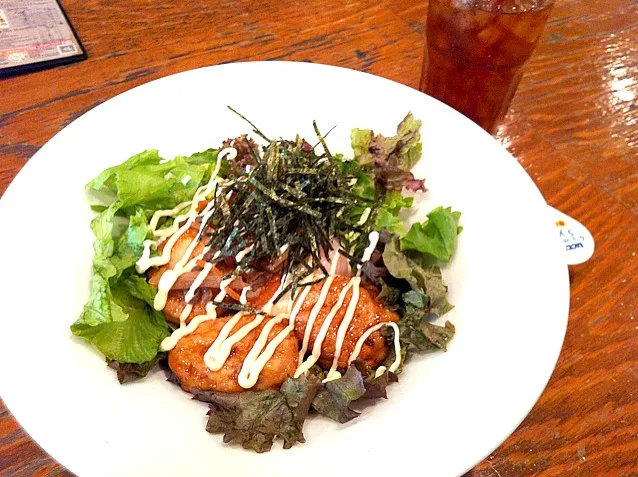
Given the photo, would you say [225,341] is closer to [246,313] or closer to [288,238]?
[246,313]

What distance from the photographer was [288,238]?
168 cm

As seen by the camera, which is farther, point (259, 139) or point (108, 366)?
point (259, 139)

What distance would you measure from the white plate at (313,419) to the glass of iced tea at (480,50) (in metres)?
0.40

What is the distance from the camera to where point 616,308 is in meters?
1.91

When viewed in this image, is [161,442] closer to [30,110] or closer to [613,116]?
[30,110]

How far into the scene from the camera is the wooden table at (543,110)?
1.63 meters

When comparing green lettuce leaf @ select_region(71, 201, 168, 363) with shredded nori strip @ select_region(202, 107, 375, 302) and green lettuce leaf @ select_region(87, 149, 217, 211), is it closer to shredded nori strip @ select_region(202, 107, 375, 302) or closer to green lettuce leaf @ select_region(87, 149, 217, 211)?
green lettuce leaf @ select_region(87, 149, 217, 211)

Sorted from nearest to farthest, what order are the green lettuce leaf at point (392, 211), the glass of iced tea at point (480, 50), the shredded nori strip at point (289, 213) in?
the shredded nori strip at point (289, 213)
the green lettuce leaf at point (392, 211)
the glass of iced tea at point (480, 50)

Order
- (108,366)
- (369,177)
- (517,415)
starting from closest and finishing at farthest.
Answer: (517,415), (108,366), (369,177)

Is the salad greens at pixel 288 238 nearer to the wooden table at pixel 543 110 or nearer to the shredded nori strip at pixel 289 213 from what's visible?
the shredded nori strip at pixel 289 213

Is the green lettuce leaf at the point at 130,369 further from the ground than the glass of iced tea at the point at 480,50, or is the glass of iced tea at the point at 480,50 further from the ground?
the glass of iced tea at the point at 480,50

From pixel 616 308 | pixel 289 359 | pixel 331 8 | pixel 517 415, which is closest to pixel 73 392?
pixel 289 359

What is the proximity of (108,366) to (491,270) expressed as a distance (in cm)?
110

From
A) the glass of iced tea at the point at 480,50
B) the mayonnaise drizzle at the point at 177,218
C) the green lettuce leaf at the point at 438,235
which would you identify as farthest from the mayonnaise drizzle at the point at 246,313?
the glass of iced tea at the point at 480,50
